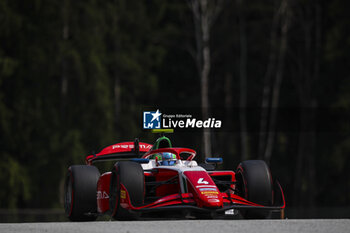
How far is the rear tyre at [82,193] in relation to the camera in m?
11.3

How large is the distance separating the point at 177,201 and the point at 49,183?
22.3 m

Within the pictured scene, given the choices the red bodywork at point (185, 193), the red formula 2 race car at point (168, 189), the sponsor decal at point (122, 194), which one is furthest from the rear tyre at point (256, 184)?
the sponsor decal at point (122, 194)

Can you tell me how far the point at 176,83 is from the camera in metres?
42.1

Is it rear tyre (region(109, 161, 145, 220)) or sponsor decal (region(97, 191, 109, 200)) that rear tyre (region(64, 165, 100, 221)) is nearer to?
sponsor decal (region(97, 191, 109, 200))

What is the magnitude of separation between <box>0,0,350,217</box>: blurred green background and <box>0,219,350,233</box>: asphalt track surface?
837 inches

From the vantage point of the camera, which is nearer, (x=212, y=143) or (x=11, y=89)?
(x=11, y=89)

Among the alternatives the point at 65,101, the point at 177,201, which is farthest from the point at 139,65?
the point at 177,201

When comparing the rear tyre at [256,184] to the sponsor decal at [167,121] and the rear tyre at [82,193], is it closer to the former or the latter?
the sponsor decal at [167,121]

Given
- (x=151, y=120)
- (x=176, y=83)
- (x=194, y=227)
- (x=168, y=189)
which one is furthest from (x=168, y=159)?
(x=176, y=83)

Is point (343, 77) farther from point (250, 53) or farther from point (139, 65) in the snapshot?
point (139, 65)

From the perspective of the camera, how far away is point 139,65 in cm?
3625

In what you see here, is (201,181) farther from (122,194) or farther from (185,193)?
(122,194)

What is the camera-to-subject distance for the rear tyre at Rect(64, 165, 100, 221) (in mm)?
11297

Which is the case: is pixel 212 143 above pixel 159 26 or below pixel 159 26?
below
